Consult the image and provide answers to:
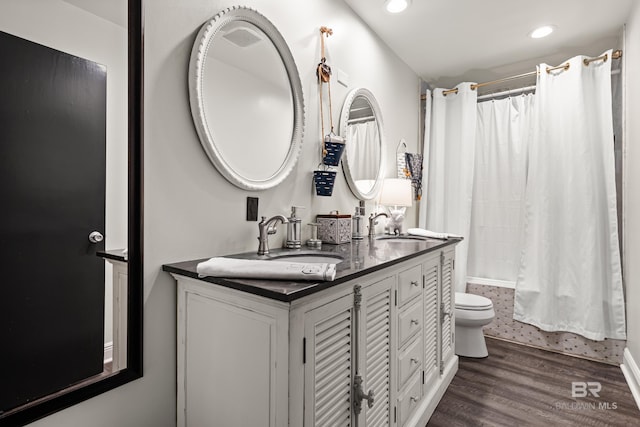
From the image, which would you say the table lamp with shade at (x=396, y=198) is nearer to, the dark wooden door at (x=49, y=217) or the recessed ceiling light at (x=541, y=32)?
the recessed ceiling light at (x=541, y=32)

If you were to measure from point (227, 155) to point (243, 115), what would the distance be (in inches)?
8.3

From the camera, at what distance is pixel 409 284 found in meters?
1.60

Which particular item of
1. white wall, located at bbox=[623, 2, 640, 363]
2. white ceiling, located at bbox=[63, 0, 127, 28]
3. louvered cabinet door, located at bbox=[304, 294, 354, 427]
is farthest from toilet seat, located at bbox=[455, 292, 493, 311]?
white ceiling, located at bbox=[63, 0, 127, 28]

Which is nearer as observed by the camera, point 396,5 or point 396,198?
point 396,5

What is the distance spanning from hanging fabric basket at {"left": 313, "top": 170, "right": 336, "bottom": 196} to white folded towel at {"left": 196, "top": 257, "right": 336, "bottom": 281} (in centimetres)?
89

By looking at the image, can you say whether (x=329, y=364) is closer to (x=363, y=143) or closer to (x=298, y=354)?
(x=298, y=354)

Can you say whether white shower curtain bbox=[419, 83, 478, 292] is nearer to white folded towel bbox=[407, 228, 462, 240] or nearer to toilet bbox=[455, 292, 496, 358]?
toilet bbox=[455, 292, 496, 358]

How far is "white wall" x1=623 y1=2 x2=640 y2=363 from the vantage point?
2.09 meters

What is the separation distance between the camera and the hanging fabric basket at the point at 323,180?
6.04ft

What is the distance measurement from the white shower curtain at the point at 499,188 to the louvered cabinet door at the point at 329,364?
2.31 meters

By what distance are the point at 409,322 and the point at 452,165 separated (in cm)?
200

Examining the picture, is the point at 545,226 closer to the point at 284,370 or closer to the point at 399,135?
the point at 399,135

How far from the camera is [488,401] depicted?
6.38 feet

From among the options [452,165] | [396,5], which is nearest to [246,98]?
[396,5]
